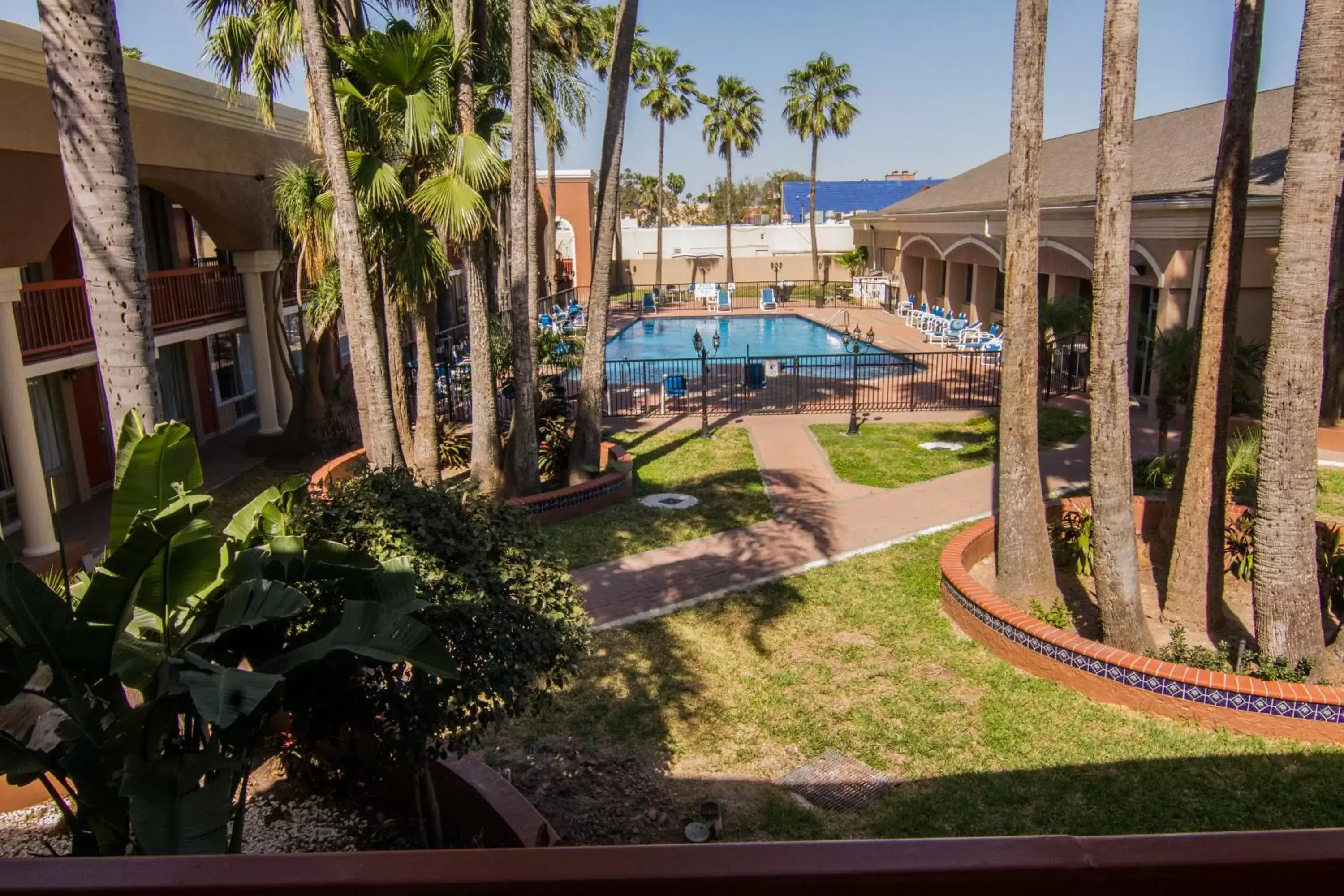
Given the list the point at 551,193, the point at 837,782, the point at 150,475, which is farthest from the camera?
the point at 551,193

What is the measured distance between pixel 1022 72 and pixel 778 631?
18.5 feet

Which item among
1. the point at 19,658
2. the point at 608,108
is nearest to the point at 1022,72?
the point at 608,108

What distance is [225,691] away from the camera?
11.4 ft

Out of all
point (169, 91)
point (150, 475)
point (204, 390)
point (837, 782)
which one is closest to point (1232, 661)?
point (837, 782)

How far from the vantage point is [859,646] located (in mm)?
8969

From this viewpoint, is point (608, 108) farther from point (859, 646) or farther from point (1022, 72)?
point (859, 646)

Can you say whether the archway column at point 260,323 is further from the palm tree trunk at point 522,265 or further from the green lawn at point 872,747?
the green lawn at point 872,747

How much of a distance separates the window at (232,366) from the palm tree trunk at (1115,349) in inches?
696

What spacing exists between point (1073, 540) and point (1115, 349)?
3.50 m

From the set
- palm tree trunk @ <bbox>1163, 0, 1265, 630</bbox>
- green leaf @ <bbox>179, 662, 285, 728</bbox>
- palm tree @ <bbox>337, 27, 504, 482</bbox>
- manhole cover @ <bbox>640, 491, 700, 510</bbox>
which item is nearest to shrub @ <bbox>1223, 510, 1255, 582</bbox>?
palm tree trunk @ <bbox>1163, 0, 1265, 630</bbox>

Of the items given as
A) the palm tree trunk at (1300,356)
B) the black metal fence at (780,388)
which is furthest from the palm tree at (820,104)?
the palm tree trunk at (1300,356)

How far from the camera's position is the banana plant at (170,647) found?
3.71m

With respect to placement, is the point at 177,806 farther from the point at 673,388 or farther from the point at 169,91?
the point at 673,388

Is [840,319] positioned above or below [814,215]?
below
